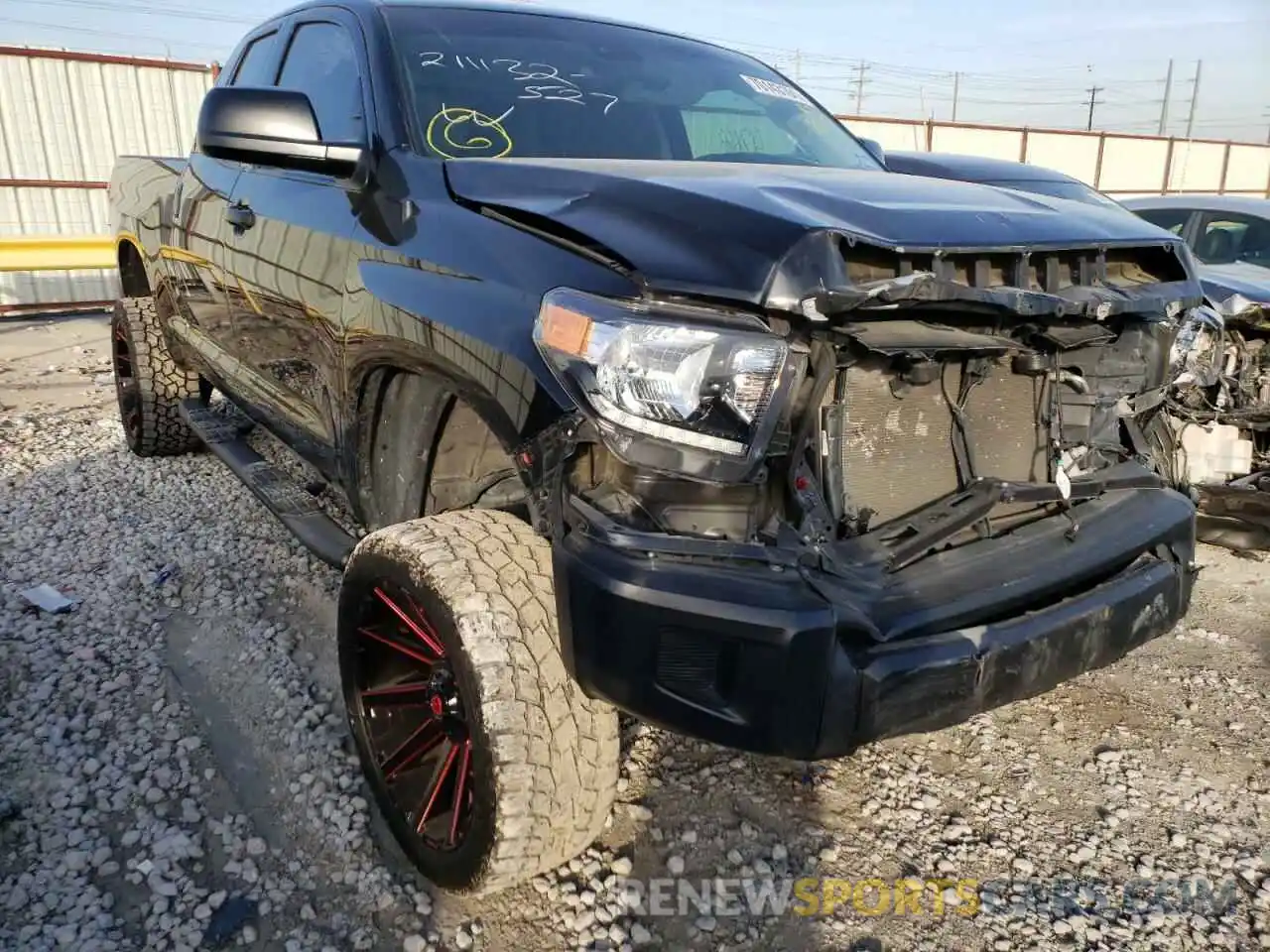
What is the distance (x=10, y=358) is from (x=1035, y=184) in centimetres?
834

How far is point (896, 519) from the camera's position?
191 centimetres

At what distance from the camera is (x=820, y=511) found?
173 centimetres

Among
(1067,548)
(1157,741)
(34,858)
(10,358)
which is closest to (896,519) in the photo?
(1067,548)

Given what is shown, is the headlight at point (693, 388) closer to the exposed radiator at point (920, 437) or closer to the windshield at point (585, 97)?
the exposed radiator at point (920, 437)

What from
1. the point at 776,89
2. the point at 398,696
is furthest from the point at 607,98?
the point at 398,696

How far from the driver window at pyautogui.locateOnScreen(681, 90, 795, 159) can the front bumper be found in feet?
5.33

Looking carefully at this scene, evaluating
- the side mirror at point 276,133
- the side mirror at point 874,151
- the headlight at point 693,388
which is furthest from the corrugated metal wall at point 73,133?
the headlight at point 693,388

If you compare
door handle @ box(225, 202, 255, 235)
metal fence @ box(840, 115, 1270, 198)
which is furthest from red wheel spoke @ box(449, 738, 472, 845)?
metal fence @ box(840, 115, 1270, 198)

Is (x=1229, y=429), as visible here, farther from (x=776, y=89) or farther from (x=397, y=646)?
(x=397, y=646)

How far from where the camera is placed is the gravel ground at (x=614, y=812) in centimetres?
201

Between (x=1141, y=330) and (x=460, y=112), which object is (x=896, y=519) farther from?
(x=460, y=112)

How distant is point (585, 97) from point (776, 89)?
93cm

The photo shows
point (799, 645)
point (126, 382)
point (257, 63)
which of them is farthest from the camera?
point (126, 382)

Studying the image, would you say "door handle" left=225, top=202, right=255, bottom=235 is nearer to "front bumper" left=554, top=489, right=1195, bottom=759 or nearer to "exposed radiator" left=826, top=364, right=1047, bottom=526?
"front bumper" left=554, top=489, right=1195, bottom=759
